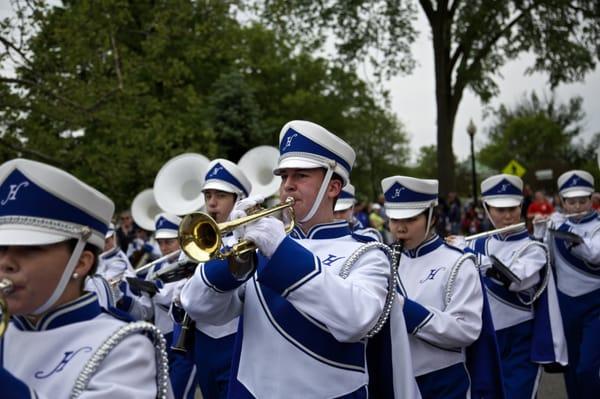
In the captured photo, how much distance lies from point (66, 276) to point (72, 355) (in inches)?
9.4

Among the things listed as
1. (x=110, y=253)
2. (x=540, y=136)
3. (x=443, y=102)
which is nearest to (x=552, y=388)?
(x=110, y=253)

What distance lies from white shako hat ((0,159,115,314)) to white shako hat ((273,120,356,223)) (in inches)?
51.4

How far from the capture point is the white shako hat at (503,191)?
22.9 ft

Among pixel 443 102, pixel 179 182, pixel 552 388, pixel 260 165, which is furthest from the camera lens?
pixel 443 102

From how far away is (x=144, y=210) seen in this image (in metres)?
12.6

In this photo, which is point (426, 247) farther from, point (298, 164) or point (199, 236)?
point (199, 236)

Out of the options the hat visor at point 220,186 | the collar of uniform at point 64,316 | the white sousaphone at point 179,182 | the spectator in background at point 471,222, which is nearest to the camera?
the collar of uniform at point 64,316

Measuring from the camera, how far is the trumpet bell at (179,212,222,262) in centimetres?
295

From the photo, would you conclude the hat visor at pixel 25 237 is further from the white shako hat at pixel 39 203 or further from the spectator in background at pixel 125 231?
the spectator in background at pixel 125 231

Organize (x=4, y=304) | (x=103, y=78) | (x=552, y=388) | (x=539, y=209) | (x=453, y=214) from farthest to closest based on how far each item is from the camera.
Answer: (x=453, y=214)
(x=539, y=209)
(x=103, y=78)
(x=552, y=388)
(x=4, y=304)

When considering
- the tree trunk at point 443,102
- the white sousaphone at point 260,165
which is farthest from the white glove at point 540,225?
the tree trunk at point 443,102

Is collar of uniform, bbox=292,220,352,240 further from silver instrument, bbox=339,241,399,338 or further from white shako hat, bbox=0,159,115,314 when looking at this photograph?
white shako hat, bbox=0,159,115,314

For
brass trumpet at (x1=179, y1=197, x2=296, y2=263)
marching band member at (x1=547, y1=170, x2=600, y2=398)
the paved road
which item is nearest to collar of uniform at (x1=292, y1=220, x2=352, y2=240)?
brass trumpet at (x1=179, y1=197, x2=296, y2=263)

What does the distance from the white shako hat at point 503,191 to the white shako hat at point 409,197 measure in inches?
82.9
